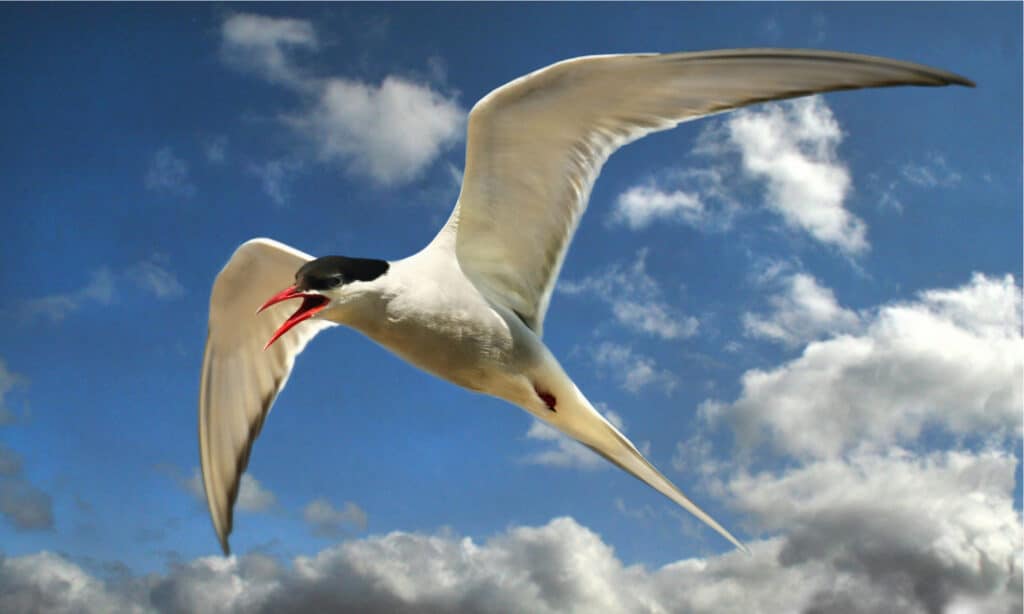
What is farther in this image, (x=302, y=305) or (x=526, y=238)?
(x=526, y=238)

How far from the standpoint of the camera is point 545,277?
626 centimetres

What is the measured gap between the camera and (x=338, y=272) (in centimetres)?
556

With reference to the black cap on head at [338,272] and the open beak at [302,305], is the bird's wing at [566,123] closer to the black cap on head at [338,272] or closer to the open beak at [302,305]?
the black cap on head at [338,272]

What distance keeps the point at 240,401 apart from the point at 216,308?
79 centimetres

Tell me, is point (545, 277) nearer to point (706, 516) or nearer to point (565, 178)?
point (565, 178)

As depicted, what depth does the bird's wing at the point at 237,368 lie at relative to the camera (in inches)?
283

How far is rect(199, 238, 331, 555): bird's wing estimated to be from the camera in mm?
7191

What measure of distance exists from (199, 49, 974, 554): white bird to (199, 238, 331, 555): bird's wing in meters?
1.42

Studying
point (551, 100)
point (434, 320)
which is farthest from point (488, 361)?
point (551, 100)

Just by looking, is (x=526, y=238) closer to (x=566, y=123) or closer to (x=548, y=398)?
(x=566, y=123)

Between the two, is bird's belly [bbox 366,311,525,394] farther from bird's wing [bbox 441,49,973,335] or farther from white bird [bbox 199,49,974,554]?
bird's wing [bbox 441,49,973,335]

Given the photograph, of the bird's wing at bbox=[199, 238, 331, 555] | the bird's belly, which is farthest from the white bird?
the bird's wing at bbox=[199, 238, 331, 555]

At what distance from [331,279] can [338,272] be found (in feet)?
0.21

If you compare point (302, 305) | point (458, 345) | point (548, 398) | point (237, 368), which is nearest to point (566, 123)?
point (458, 345)
